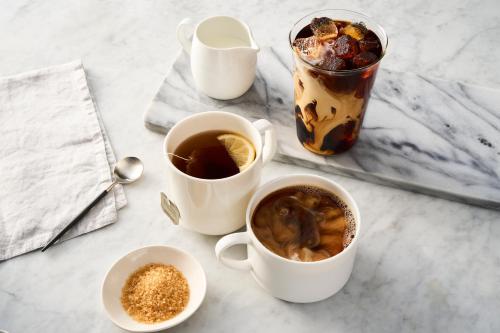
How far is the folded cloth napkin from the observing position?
113 cm

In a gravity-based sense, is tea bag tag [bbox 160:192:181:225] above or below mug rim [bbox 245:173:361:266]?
below

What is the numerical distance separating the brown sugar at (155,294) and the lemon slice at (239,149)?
0.22 metres

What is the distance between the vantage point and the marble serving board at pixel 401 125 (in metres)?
1.19

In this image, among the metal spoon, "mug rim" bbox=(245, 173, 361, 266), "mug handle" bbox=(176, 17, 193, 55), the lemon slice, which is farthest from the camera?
"mug handle" bbox=(176, 17, 193, 55)

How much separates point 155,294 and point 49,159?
1.38 feet

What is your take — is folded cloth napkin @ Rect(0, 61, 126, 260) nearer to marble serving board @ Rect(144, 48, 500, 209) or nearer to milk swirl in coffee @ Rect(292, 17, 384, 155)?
marble serving board @ Rect(144, 48, 500, 209)

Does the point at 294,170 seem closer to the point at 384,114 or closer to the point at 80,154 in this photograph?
the point at 384,114

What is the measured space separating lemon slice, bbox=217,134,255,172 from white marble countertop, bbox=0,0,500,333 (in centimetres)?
15

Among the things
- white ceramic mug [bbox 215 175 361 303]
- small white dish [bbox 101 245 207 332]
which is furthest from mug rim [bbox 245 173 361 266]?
small white dish [bbox 101 245 207 332]

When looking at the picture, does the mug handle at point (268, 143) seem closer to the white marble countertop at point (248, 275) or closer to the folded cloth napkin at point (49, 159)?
the white marble countertop at point (248, 275)

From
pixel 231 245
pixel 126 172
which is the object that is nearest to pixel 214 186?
pixel 231 245

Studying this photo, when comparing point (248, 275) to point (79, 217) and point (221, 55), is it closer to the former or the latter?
point (79, 217)

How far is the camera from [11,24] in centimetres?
161

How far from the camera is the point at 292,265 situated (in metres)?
0.93
